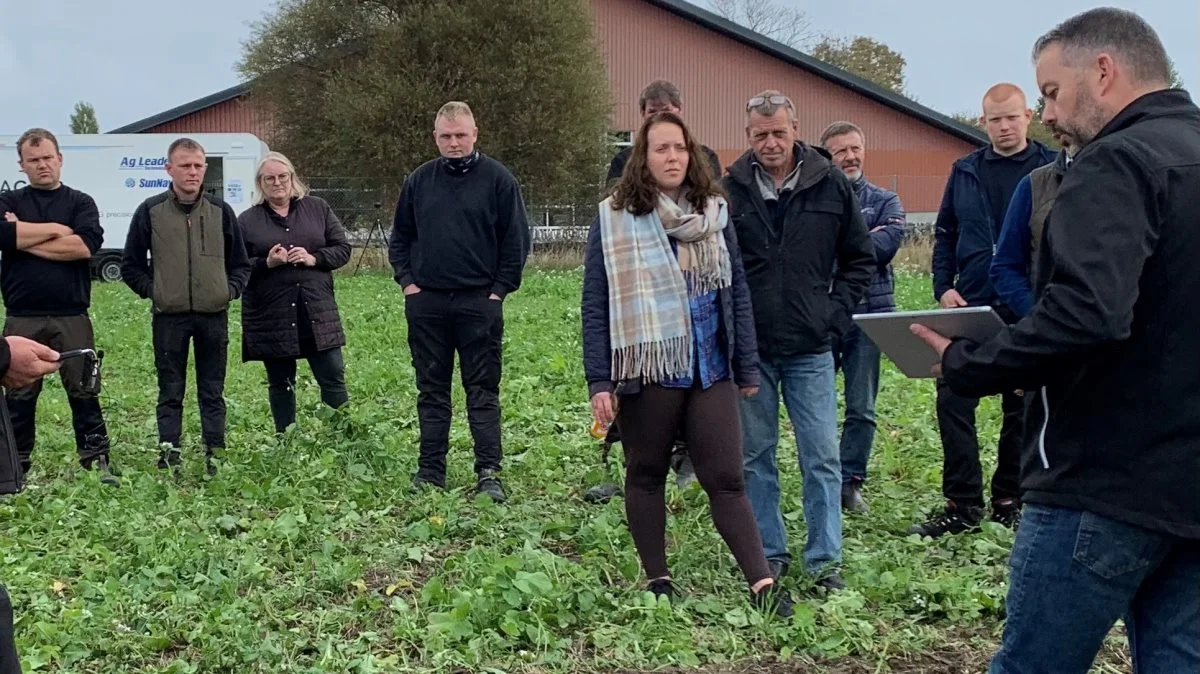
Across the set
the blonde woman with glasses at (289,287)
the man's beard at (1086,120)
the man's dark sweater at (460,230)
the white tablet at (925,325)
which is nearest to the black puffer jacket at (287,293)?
the blonde woman with glasses at (289,287)

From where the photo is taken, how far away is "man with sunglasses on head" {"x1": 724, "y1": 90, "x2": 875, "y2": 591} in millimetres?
4859

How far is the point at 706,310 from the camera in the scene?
15.0 ft

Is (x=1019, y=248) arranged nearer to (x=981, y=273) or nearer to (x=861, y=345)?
(x=981, y=273)

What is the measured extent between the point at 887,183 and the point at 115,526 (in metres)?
30.2

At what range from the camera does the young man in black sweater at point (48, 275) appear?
7.01 m

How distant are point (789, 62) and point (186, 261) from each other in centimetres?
2999

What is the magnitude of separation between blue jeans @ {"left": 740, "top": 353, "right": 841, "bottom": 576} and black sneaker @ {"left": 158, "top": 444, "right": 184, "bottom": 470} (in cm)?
399

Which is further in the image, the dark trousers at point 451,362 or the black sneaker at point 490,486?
the dark trousers at point 451,362

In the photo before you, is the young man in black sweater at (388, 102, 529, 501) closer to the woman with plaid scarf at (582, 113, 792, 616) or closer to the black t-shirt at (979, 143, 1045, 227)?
the woman with plaid scarf at (582, 113, 792, 616)

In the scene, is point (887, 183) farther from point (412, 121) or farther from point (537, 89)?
point (412, 121)

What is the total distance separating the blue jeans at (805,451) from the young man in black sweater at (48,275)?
4083 millimetres

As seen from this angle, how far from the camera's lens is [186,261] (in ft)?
23.7

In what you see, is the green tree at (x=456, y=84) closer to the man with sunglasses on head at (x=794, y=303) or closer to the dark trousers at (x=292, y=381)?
the dark trousers at (x=292, y=381)

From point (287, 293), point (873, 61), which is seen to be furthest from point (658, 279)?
point (873, 61)
